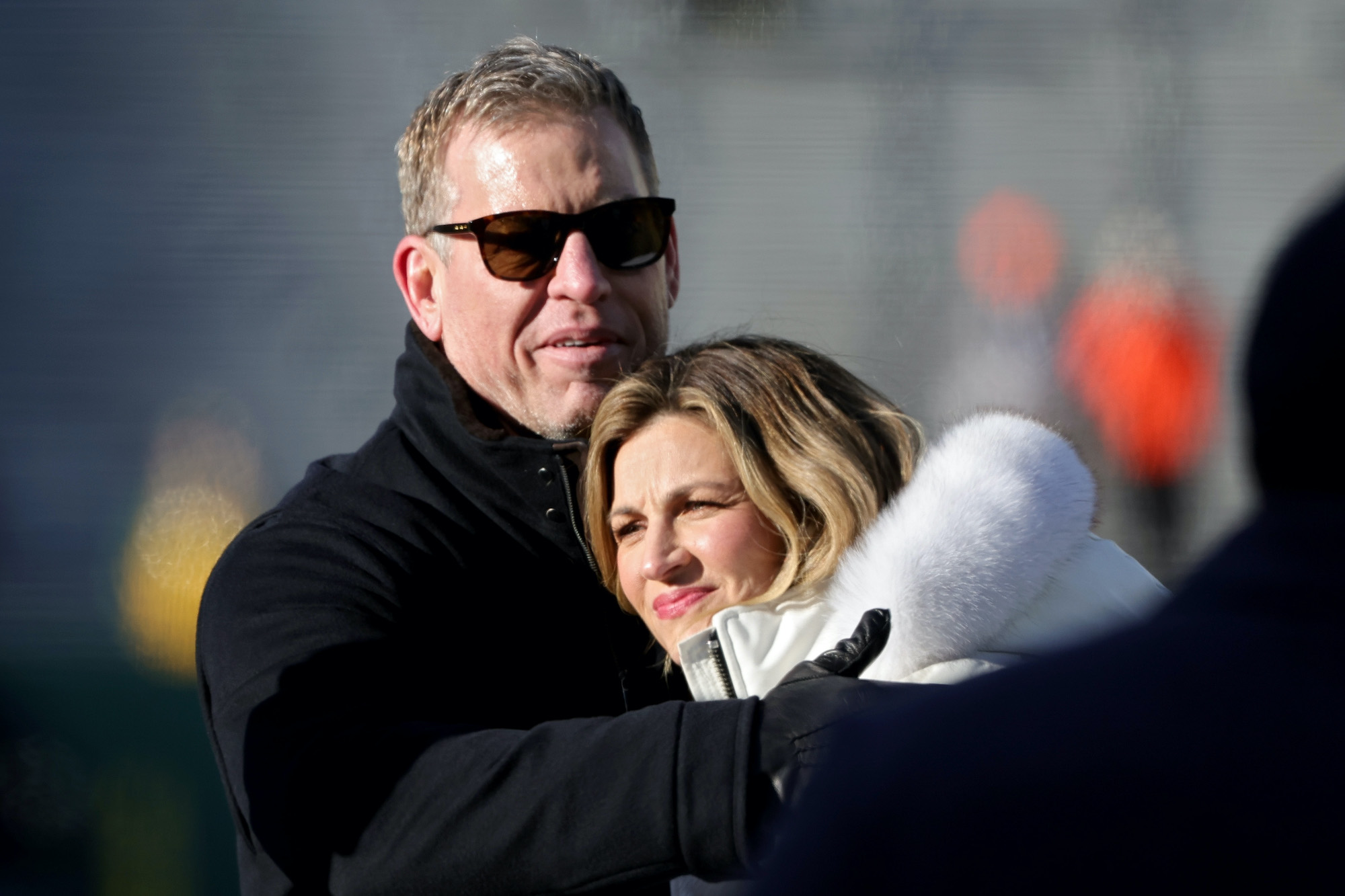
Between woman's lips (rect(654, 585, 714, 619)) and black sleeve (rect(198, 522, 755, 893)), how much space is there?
26 cm

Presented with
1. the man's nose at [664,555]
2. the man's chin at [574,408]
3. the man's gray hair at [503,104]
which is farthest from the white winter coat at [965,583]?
the man's gray hair at [503,104]

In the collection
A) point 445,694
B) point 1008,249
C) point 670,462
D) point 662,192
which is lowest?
point 445,694

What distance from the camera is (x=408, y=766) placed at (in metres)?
1.28

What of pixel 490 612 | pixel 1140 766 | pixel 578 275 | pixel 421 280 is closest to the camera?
pixel 1140 766

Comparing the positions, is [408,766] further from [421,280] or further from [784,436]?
[421,280]

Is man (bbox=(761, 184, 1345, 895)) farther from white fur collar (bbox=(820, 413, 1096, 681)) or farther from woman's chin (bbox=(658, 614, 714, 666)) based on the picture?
woman's chin (bbox=(658, 614, 714, 666))

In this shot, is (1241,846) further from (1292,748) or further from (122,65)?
(122,65)

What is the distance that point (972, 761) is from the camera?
1.73ft

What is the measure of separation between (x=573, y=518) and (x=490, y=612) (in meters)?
0.19

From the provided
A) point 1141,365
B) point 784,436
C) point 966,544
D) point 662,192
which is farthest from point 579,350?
point 1141,365

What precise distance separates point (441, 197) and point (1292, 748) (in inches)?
68.6

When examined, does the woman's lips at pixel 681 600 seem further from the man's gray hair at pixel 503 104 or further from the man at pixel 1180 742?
the man at pixel 1180 742

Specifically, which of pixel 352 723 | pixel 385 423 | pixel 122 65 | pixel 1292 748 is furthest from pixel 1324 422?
pixel 122 65

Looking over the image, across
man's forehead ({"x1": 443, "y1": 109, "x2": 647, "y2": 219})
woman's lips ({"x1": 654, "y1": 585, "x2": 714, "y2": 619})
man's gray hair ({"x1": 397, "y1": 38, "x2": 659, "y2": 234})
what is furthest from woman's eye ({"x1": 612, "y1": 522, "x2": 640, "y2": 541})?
man's gray hair ({"x1": 397, "y1": 38, "x2": 659, "y2": 234})
